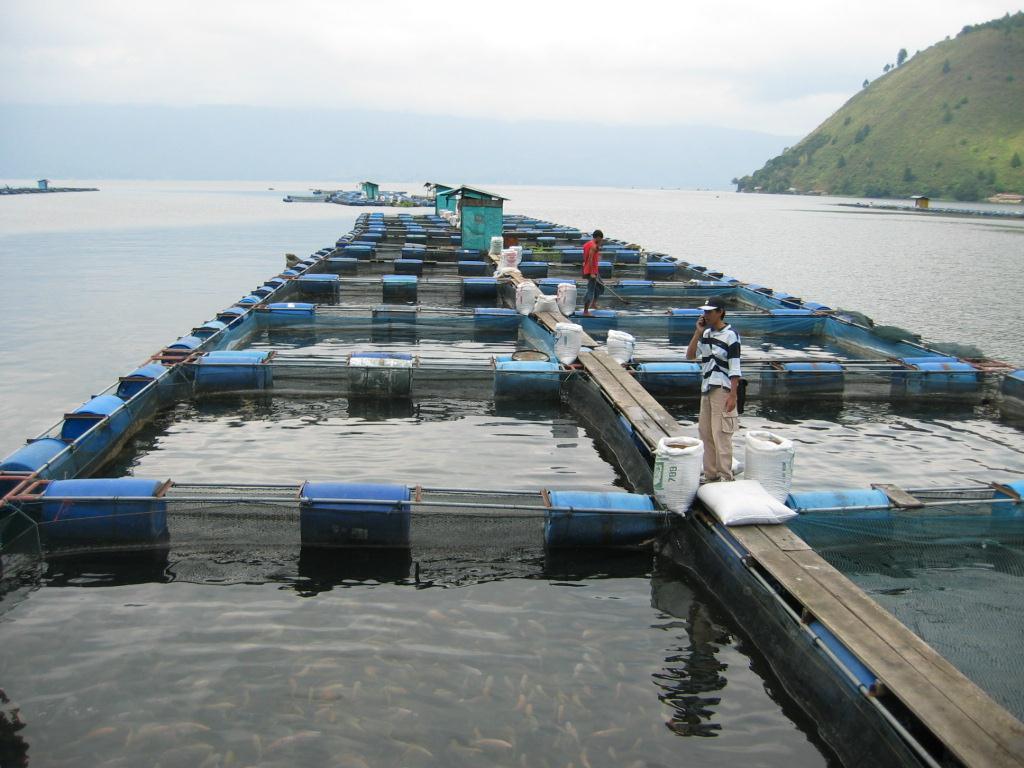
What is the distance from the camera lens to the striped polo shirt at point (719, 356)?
339 inches

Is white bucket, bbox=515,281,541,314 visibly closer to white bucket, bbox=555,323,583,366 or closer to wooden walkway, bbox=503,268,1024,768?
white bucket, bbox=555,323,583,366

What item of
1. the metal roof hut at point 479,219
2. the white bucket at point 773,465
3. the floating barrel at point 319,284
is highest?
the metal roof hut at point 479,219

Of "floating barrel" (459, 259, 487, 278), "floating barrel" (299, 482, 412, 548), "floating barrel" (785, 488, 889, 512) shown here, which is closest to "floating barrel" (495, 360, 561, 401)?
"floating barrel" (299, 482, 412, 548)

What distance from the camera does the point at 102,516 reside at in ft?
26.4

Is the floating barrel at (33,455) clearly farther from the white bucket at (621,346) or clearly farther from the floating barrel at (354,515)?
the white bucket at (621,346)

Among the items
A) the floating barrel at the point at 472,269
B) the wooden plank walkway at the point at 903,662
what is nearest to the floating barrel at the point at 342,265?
the floating barrel at the point at 472,269

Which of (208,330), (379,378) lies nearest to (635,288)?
(379,378)

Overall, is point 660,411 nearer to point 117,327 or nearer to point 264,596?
point 264,596

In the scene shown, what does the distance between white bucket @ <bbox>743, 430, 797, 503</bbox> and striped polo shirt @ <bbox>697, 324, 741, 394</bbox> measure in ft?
2.66

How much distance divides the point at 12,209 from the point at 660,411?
8270 cm

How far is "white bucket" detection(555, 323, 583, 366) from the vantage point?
14.6 meters

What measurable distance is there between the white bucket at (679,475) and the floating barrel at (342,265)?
23599 millimetres

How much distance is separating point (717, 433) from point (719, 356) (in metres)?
0.84

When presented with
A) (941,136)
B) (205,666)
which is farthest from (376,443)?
(941,136)
